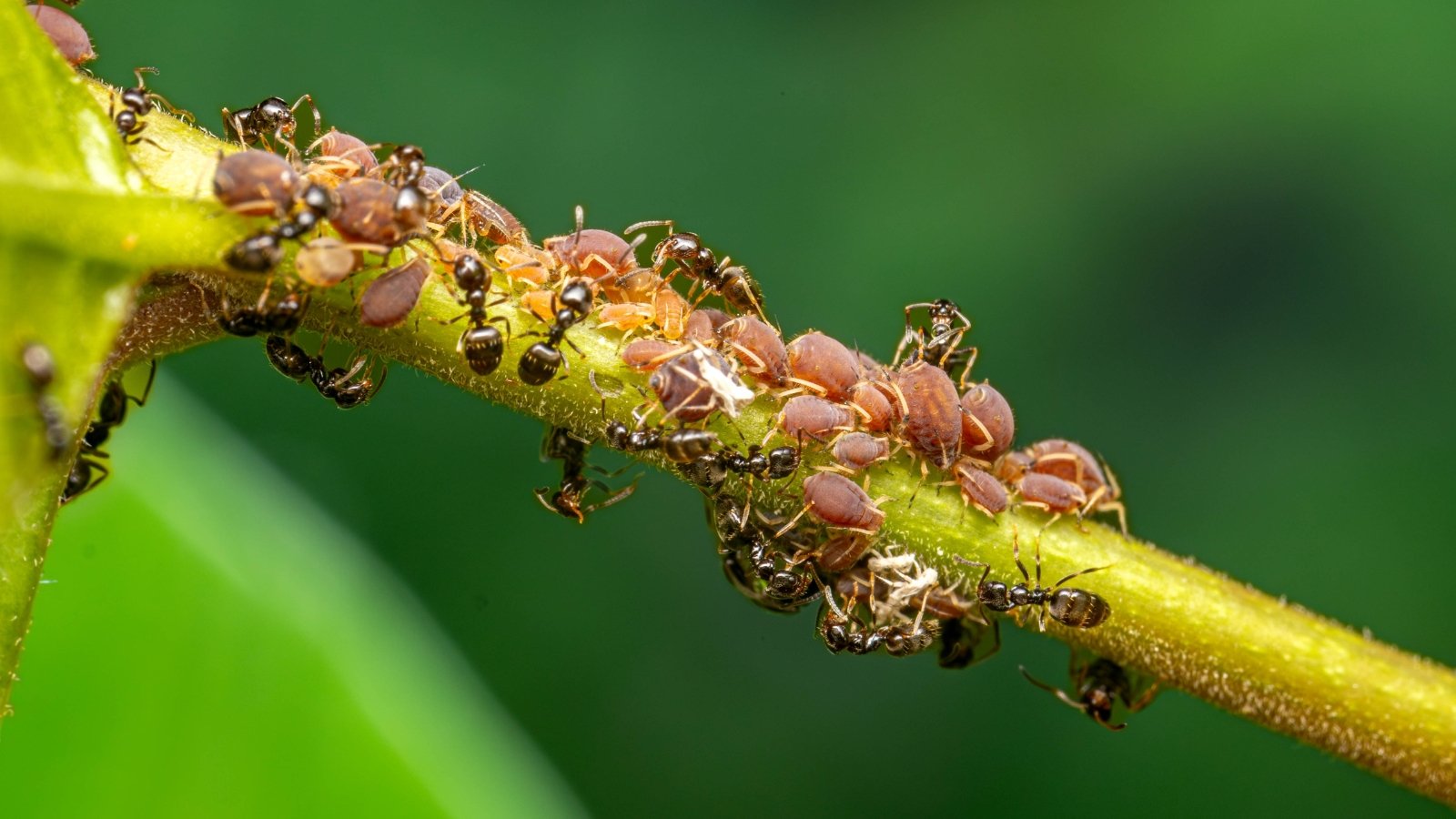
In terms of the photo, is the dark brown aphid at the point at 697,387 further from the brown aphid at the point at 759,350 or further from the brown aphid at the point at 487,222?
the brown aphid at the point at 487,222

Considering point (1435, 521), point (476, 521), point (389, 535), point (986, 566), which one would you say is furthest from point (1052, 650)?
point (986, 566)

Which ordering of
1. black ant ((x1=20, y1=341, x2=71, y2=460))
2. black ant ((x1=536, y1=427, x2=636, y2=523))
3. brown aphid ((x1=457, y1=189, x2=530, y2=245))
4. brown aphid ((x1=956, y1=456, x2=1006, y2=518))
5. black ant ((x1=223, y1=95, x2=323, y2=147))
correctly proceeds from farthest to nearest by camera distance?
black ant ((x1=223, y1=95, x2=323, y2=147)), black ant ((x1=536, y1=427, x2=636, y2=523)), brown aphid ((x1=457, y1=189, x2=530, y2=245)), brown aphid ((x1=956, y1=456, x2=1006, y2=518)), black ant ((x1=20, y1=341, x2=71, y2=460))

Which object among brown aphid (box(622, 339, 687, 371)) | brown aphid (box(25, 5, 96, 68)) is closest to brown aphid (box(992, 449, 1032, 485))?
brown aphid (box(622, 339, 687, 371))

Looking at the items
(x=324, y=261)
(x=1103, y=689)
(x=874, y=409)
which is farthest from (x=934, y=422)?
(x=324, y=261)

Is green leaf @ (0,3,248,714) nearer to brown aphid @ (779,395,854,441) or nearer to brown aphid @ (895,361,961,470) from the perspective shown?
brown aphid @ (779,395,854,441)

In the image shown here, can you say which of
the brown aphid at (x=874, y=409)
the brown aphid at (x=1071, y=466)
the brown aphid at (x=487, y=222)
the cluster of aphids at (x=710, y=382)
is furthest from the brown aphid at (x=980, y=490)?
the brown aphid at (x=487, y=222)

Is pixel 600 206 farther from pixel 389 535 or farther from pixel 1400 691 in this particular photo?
pixel 1400 691
